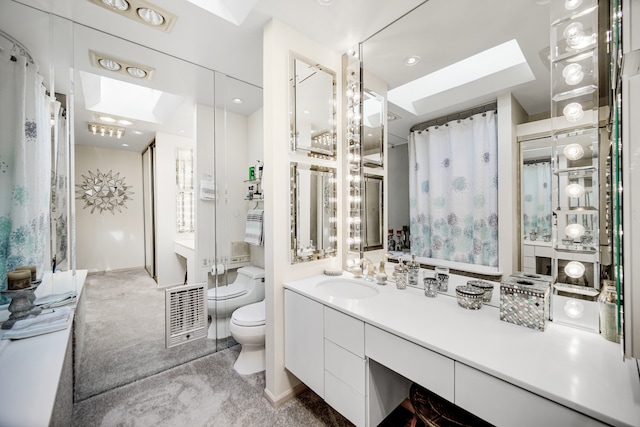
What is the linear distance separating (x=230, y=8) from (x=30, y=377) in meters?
2.10

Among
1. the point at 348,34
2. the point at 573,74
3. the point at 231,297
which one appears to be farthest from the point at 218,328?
the point at 573,74

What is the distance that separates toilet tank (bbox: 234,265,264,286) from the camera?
8.91 ft

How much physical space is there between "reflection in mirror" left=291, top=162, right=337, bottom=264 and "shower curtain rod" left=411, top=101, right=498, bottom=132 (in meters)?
0.70

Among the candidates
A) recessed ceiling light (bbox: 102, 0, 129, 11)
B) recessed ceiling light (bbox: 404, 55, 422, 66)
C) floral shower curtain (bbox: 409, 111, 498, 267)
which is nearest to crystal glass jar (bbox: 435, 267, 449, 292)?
floral shower curtain (bbox: 409, 111, 498, 267)

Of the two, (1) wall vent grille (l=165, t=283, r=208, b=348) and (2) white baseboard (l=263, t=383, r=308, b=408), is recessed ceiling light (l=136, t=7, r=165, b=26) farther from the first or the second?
(2) white baseboard (l=263, t=383, r=308, b=408)

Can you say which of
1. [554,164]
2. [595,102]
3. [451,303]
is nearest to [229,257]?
[451,303]

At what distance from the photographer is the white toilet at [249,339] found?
6.66ft

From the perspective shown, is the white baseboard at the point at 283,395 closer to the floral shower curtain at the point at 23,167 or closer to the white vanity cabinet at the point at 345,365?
the white vanity cabinet at the point at 345,365

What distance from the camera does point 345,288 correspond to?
1826 millimetres

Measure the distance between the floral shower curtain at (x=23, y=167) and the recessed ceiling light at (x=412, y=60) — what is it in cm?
223

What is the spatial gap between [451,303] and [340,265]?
894mm

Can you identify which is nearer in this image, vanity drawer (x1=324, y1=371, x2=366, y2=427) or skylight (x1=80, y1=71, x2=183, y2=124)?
vanity drawer (x1=324, y1=371, x2=366, y2=427)

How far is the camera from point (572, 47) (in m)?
1.10

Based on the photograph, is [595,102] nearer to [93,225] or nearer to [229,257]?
[229,257]
